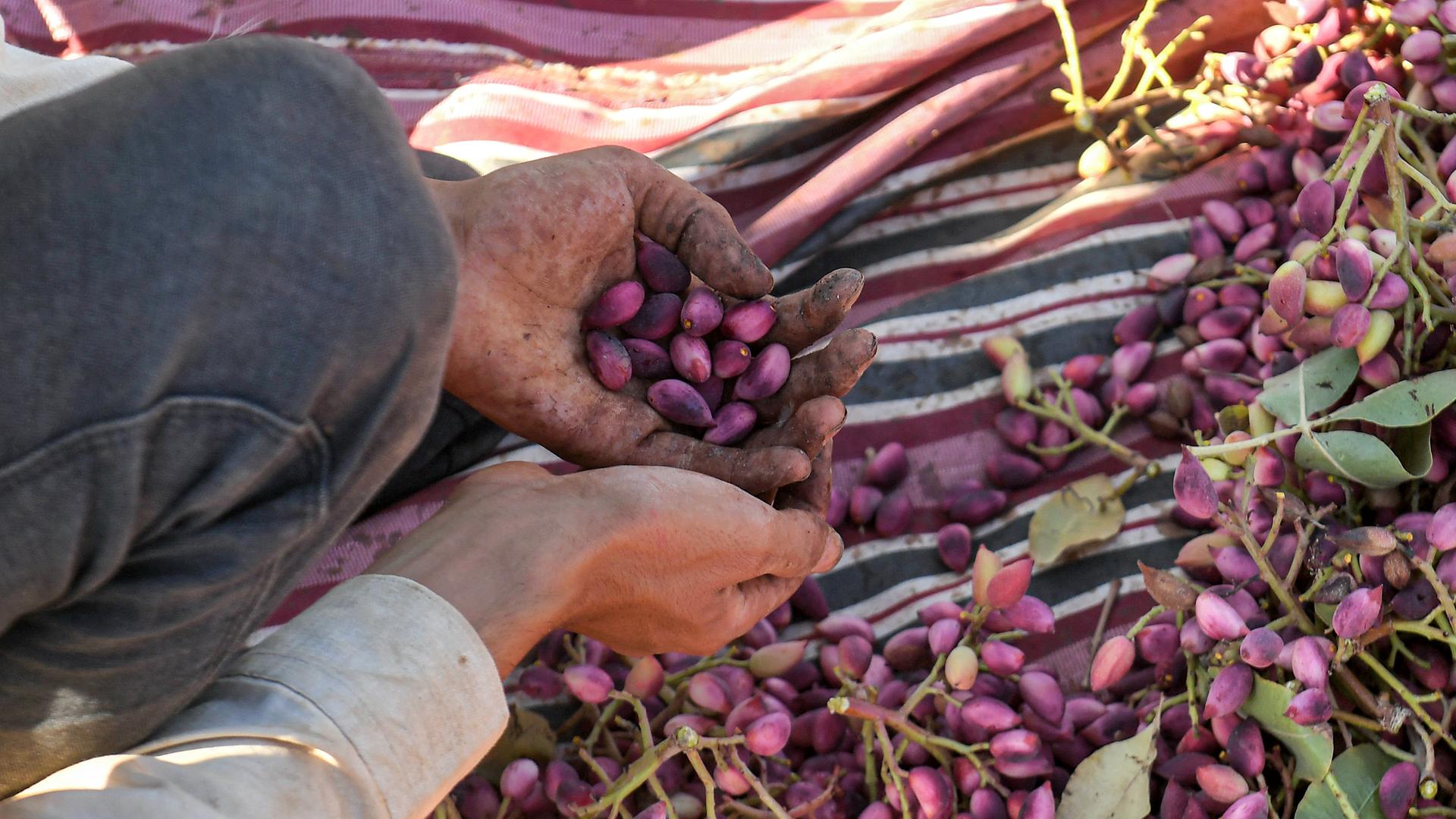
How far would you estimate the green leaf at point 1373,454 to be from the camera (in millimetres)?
916

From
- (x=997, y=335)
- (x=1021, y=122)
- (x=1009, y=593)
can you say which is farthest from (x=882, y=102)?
(x=1009, y=593)

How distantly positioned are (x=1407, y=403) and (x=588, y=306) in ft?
2.21

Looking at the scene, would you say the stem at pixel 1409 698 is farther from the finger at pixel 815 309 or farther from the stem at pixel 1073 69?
the stem at pixel 1073 69

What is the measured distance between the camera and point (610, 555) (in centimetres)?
94

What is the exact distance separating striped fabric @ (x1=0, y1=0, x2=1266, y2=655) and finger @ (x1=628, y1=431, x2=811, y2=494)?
281 mm

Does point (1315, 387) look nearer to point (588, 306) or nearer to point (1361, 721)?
point (1361, 721)

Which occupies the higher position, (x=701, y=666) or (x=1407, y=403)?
(x=1407, y=403)

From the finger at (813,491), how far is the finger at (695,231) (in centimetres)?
16

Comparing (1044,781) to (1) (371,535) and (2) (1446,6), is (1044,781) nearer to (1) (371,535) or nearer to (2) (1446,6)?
(1) (371,535)

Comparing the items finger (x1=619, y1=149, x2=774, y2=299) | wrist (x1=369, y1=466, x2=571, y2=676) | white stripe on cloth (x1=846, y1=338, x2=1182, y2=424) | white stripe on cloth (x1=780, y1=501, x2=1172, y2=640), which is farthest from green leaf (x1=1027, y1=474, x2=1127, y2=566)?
wrist (x1=369, y1=466, x2=571, y2=676)

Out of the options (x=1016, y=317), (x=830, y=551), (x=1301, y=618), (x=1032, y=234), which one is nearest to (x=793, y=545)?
(x=830, y=551)

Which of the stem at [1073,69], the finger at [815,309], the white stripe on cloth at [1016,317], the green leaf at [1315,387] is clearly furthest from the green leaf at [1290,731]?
the stem at [1073,69]

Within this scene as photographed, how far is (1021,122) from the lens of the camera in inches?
60.0

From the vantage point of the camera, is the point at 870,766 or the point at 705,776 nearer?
the point at 705,776
